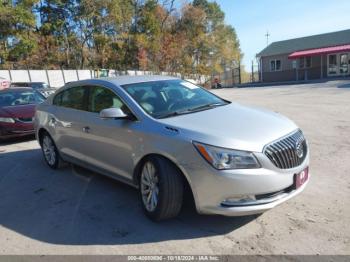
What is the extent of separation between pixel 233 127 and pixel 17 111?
7.44 meters

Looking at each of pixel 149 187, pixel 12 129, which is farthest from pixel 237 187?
pixel 12 129

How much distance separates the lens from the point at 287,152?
3918mm

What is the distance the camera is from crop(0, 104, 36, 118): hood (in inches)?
378

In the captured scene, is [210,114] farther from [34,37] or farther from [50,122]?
[34,37]

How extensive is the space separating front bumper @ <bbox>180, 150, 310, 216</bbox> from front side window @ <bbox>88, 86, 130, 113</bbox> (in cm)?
146

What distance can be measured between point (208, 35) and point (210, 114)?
61.4 meters

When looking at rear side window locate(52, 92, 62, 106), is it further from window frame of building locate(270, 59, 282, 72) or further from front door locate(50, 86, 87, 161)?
window frame of building locate(270, 59, 282, 72)

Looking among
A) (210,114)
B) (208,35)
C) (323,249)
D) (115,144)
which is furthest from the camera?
(208,35)

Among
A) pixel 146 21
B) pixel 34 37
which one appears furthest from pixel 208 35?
pixel 34 37

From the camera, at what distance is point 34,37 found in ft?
128

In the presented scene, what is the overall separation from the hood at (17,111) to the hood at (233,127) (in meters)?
6.56

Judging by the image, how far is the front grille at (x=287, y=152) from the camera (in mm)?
3759

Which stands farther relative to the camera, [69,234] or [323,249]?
[69,234]

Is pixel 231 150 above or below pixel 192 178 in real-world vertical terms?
above
